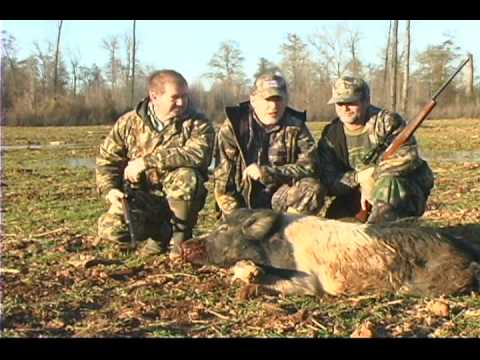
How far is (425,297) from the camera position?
416 cm

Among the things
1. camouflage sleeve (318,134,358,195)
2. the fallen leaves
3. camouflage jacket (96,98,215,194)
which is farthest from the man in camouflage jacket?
the fallen leaves

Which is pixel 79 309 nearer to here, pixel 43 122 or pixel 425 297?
pixel 425 297

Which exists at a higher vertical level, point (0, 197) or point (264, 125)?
point (264, 125)

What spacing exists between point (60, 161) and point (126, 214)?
901cm

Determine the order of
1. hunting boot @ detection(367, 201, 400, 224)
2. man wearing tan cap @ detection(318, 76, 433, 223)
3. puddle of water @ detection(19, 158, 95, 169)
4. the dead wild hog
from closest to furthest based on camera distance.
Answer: the dead wild hog → hunting boot @ detection(367, 201, 400, 224) → man wearing tan cap @ detection(318, 76, 433, 223) → puddle of water @ detection(19, 158, 95, 169)

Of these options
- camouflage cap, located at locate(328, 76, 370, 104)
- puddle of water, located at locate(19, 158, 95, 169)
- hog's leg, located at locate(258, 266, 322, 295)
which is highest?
camouflage cap, located at locate(328, 76, 370, 104)

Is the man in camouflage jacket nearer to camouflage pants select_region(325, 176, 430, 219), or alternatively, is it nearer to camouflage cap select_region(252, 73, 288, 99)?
camouflage cap select_region(252, 73, 288, 99)

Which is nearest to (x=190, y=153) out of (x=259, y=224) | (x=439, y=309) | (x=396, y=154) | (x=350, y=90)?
(x=259, y=224)

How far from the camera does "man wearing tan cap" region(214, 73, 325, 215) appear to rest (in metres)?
5.25

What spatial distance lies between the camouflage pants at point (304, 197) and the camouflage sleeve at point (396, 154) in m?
0.44

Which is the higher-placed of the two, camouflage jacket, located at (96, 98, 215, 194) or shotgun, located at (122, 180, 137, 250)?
camouflage jacket, located at (96, 98, 215, 194)

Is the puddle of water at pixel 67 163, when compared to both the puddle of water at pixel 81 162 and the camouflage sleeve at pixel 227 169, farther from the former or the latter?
the camouflage sleeve at pixel 227 169
